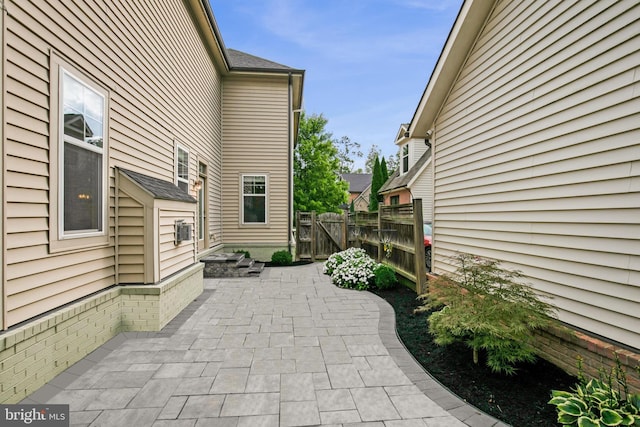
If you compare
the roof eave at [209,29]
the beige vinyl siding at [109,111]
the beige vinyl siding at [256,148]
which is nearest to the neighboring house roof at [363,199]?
the beige vinyl siding at [256,148]

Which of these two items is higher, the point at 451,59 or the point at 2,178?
the point at 451,59

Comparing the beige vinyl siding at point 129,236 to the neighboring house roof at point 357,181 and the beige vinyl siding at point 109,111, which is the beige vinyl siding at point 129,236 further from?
the neighboring house roof at point 357,181

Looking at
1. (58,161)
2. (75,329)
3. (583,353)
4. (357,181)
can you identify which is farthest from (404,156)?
(357,181)

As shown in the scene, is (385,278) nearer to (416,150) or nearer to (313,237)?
(313,237)

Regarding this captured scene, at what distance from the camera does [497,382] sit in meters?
2.79

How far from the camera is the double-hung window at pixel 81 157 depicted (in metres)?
2.95

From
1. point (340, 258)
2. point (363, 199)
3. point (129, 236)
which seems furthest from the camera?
point (363, 199)

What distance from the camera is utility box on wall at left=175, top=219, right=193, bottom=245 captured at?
185 inches

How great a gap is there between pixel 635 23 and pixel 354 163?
45.3 meters

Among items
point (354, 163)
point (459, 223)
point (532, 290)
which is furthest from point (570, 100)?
point (354, 163)

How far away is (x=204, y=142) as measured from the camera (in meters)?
7.97

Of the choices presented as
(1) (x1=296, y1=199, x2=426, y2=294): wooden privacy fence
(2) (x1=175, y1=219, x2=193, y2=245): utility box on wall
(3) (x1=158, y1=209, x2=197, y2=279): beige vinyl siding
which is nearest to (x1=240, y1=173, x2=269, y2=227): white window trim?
(1) (x1=296, y1=199, x2=426, y2=294): wooden privacy fence

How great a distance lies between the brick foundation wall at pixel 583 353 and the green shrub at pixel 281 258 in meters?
7.04

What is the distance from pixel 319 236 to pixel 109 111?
748 cm
